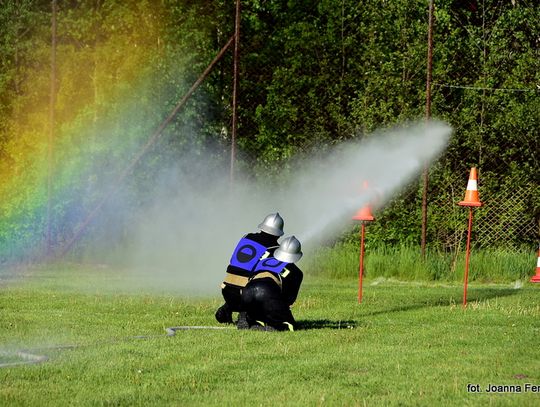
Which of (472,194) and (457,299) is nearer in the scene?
(472,194)

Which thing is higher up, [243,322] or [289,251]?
[289,251]

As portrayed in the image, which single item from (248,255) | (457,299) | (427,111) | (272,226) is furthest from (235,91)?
(248,255)

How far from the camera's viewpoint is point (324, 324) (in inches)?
534

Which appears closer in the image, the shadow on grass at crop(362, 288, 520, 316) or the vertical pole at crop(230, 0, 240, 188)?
the shadow on grass at crop(362, 288, 520, 316)

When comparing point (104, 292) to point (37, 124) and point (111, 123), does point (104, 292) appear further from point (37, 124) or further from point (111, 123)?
point (37, 124)

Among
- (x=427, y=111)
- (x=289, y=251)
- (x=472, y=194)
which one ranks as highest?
(x=427, y=111)

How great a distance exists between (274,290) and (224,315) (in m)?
1.04

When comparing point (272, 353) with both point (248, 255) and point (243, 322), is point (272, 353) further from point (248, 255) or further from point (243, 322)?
point (248, 255)

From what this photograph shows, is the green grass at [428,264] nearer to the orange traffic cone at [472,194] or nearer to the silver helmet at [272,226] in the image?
the orange traffic cone at [472,194]

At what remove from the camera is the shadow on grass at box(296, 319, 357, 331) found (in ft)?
43.5

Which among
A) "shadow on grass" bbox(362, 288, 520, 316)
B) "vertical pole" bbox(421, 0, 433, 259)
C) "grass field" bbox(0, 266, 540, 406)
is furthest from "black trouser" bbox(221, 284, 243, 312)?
"vertical pole" bbox(421, 0, 433, 259)

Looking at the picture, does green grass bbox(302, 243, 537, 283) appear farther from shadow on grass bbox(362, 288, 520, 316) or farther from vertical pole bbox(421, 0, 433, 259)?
shadow on grass bbox(362, 288, 520, 316)

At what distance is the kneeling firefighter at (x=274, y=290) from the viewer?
1265 centimetres

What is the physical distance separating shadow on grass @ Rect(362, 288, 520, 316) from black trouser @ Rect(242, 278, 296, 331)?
2.45m
